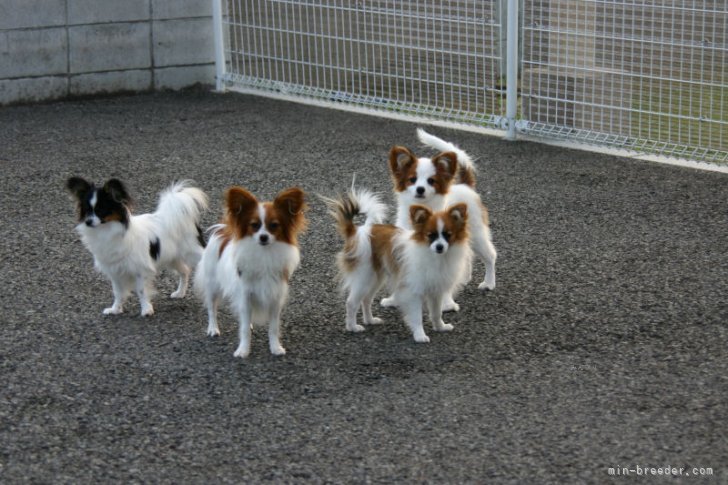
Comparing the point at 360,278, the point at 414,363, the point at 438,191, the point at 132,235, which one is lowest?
the point at 414,363

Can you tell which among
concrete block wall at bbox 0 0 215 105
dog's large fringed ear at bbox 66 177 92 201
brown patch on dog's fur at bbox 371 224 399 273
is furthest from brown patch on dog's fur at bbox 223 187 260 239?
concrete block wall at bbox 0 0 215 105

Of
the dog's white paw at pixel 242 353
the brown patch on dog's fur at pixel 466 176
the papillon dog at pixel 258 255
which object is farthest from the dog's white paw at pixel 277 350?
the brown patch on dog's fur at pixel 466 176

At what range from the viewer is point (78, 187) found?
4.89 metres

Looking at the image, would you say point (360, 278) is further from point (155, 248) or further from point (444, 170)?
point (155, 248)

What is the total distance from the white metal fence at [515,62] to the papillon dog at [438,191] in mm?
2731

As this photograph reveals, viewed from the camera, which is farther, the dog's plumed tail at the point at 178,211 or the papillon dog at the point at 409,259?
the dog's plumed tail at the point at 178,211

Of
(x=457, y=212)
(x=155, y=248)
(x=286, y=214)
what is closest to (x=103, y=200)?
(x=155, y=248)

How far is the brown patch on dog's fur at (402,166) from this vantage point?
203 inches

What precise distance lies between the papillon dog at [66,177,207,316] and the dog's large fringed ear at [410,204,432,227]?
1.17 meters

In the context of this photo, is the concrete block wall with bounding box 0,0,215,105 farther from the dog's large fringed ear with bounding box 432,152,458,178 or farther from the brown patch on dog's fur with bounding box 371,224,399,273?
the brown patch on dog's fur with bounding box 371,224,399,273

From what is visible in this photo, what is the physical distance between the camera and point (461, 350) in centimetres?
447

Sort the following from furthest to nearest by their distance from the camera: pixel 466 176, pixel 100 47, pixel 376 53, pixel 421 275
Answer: pixel 100 47
pixel 376 53
pixel 466 176
pixel 421 275

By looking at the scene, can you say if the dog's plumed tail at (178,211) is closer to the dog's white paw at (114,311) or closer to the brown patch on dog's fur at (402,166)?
the dog's white paw at (114,311)

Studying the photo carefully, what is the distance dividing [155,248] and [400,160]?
47.9 inches
